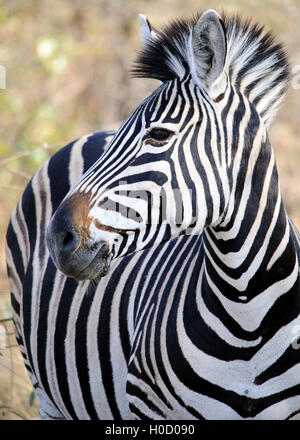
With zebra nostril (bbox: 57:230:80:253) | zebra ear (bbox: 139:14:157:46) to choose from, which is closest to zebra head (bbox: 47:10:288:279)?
zebra nostril (bbox: 57:230:80:253)

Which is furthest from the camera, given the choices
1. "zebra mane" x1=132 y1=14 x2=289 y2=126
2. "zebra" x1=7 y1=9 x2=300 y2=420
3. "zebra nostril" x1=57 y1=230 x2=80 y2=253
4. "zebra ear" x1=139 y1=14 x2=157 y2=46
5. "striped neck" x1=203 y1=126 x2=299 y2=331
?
"zebra ear" x1=139 y1=14 x2=157 y2=46

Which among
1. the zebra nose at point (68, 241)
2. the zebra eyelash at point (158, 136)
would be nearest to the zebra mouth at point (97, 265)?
the zebra nose at point (68, 241)

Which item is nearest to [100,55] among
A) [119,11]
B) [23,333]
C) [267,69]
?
[119,11]

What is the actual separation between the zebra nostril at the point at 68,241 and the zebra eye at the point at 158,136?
0.54 meters

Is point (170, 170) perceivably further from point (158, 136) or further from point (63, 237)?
point (63, 237)

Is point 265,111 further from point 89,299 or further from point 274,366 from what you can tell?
point 89,299

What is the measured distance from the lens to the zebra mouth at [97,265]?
3.03 m

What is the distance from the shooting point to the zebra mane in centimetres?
336

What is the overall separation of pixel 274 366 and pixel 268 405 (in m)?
0.19

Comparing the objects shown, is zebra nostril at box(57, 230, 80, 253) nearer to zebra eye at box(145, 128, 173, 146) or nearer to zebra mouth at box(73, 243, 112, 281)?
zebra mouth at box(73, 243, 112, 281)

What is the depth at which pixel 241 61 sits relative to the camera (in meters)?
3.39

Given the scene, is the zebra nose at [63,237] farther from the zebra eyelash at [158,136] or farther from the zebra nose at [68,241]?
the zebra eyelash at [158,136]

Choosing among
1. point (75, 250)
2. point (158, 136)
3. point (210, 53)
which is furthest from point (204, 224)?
point (210, 53)

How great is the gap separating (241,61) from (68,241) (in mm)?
1227
